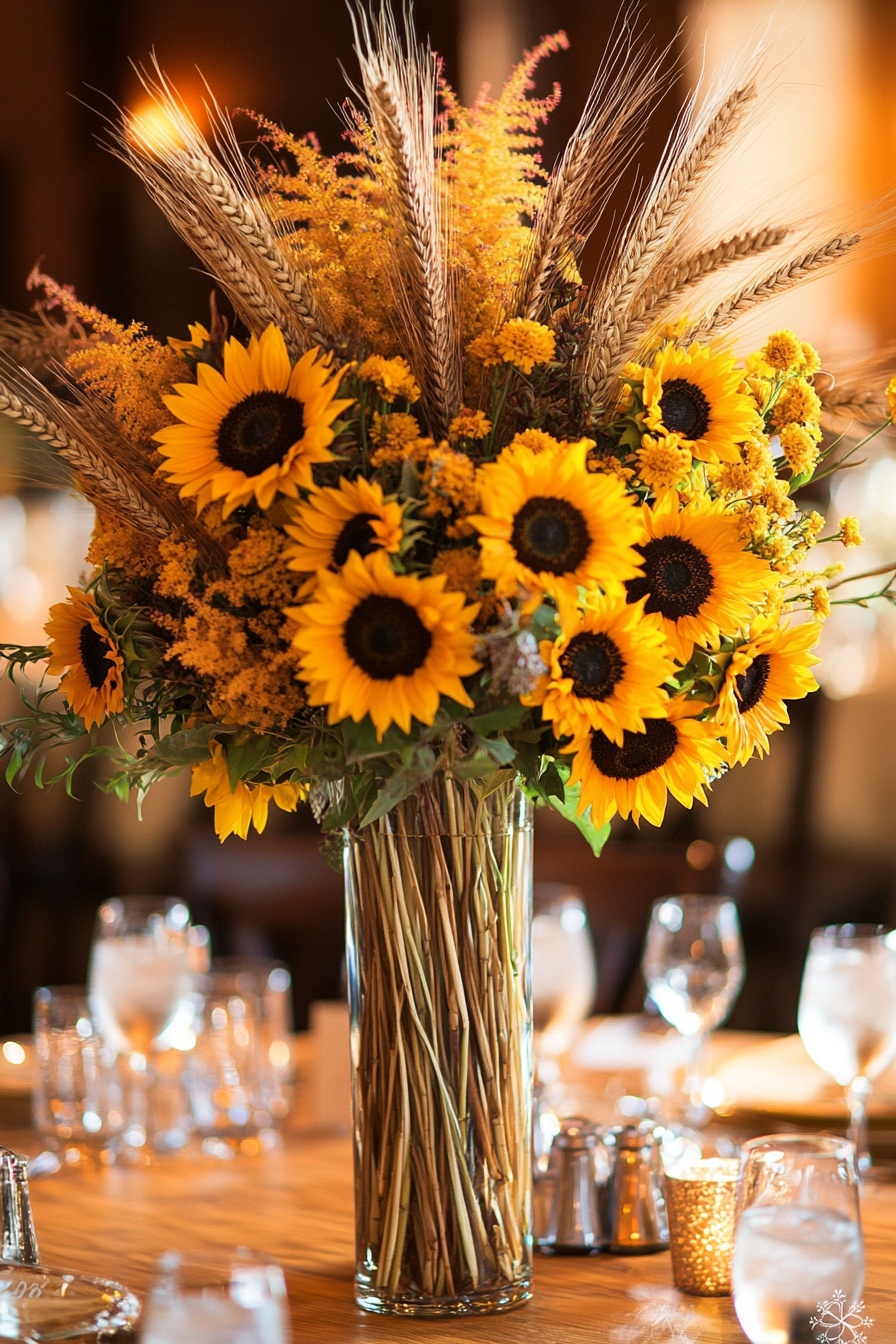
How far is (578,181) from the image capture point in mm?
862

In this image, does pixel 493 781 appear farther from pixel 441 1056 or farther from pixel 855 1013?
pixel 855 1013

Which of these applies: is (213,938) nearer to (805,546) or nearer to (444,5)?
(444,5)

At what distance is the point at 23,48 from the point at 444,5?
1.05m

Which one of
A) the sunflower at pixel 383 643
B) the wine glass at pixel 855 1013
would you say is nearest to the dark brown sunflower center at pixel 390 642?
the sunflower at pixel 383 643

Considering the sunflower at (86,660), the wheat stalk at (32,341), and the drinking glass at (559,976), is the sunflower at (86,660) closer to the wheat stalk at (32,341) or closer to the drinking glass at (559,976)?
the wheat stalk at (32,341)

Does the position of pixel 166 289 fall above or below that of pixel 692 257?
above

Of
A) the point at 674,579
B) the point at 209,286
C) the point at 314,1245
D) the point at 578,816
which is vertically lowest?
the point at 314,1245

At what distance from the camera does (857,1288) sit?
0.77 metres

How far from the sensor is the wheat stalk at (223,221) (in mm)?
839

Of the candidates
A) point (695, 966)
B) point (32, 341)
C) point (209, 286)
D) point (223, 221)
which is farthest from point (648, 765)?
point (209, 286)

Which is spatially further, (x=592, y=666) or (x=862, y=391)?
(x=862, y=391)

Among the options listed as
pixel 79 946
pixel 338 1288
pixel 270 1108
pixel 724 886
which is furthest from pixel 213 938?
pixel 338 1288

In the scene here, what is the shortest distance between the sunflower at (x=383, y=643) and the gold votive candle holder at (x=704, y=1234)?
1.18ft

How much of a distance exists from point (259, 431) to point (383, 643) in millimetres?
133
